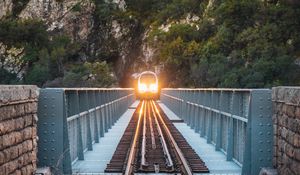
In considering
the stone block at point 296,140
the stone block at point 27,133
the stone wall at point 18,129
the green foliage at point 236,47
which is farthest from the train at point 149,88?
the stone block at point 296,140

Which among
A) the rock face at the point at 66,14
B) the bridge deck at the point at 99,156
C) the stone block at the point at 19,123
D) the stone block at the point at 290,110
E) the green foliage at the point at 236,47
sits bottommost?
the bridge deck at the point at 99,156

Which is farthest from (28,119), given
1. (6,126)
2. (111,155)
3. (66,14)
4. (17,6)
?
(17,6)

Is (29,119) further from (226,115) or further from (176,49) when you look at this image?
(176,49)

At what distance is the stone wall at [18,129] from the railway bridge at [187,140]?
0.05m

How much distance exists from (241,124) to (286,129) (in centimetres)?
371

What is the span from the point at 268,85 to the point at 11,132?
74.1 metres

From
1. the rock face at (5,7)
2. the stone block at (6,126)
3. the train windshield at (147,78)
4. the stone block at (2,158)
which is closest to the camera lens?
the stone block at (2,158)

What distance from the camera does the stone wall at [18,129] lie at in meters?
8.97

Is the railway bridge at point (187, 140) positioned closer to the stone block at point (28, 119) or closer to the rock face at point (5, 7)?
the stone block at point (28, 119)

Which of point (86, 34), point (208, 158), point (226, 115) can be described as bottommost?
point (208, 158)

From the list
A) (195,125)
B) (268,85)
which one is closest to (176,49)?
(268,85)

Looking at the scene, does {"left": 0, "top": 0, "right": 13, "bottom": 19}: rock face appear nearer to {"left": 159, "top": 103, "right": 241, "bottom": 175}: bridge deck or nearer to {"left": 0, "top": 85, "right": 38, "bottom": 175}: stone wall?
{"left": 159, "top": 103, "right": 241, "bottom": 175}: bridge deck

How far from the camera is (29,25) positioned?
415 ft

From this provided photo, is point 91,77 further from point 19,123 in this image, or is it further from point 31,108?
point 19,123
